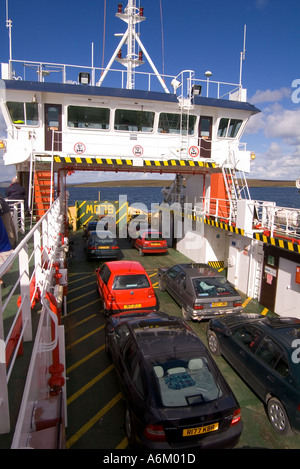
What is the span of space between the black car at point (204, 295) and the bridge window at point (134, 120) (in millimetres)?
7881

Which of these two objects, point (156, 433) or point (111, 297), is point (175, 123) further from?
point (156, 433)

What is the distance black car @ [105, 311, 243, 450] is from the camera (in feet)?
14.5

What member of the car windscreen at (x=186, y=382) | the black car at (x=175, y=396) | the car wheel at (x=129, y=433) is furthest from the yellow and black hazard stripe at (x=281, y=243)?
the car wheel at (x=129, y=433)

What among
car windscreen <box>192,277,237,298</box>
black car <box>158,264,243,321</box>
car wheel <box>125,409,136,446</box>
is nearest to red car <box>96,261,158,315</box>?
black car <box>158,264,243,321</box>

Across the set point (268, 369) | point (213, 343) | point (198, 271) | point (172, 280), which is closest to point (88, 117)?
point (172, 280)

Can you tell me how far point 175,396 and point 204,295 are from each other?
16.1ft

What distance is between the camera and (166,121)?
15.3 meters

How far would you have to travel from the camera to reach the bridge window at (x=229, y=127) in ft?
52.4

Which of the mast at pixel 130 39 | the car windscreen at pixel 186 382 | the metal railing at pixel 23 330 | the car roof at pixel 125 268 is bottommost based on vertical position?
the car windscreen at pixel 186 382

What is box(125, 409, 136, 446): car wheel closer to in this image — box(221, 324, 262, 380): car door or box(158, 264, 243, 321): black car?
box(221, 324, 262, 380): car door

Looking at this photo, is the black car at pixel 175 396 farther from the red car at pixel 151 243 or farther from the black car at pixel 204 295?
the red car at pixel 151 243

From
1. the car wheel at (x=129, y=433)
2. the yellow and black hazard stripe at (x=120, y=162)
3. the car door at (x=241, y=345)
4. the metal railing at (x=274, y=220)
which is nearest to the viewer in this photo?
the car wheel at (x=129, y=433)

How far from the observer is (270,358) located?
20.0 ft
